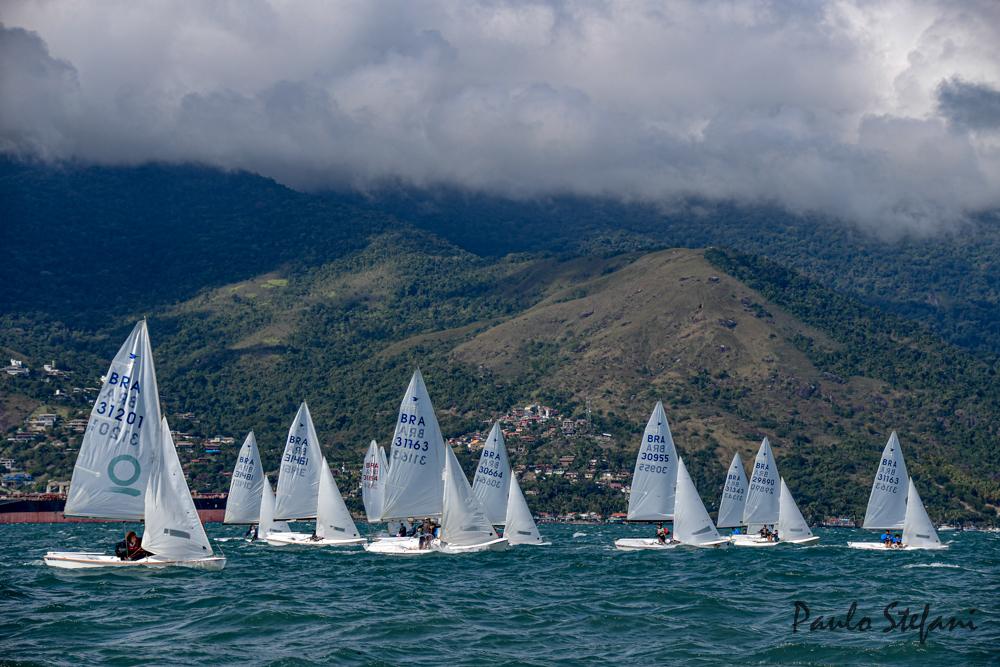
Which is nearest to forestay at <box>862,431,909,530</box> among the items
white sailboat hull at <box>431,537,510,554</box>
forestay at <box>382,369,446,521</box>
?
white sailboat hull at <box>431,537,510,554</box>

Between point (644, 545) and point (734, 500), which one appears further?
point (734, 500)

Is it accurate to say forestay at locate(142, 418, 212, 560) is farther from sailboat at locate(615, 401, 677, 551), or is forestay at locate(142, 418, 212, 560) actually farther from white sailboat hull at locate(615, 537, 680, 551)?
sailboat at locate(615, 401, 677, 551)

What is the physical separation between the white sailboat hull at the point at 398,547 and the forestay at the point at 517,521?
7801 millimetres

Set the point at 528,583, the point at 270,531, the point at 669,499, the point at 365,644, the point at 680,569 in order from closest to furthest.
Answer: the point at 365,644, the point at 528,583, the point at 680,569, the point at 669,499, the point at 270,531

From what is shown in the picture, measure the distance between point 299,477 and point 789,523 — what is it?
4102 centimetres

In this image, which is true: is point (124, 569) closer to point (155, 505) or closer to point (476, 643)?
point (155, 505)

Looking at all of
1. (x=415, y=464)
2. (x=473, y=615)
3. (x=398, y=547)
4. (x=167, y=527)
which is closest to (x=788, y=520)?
(x=398, y=547)

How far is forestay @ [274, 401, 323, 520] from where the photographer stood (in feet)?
334

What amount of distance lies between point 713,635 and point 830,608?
29.4 feet

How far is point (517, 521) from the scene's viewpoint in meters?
88.1

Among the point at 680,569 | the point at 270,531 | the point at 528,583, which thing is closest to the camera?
the point at 528,583

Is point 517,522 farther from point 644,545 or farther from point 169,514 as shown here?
point 169,514

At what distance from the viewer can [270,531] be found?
104812 mm

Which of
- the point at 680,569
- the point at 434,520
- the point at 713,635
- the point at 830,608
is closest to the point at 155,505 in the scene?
the point at 713,635
